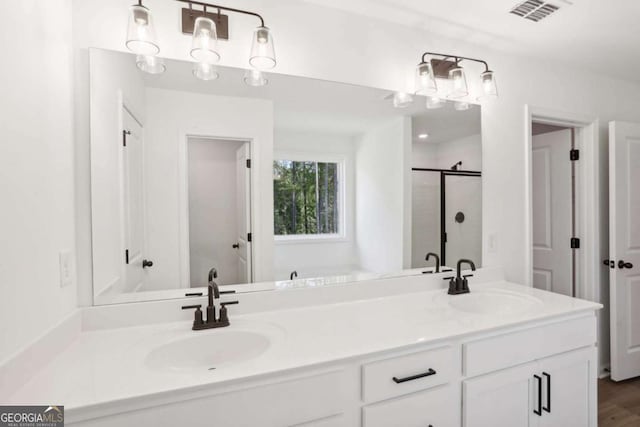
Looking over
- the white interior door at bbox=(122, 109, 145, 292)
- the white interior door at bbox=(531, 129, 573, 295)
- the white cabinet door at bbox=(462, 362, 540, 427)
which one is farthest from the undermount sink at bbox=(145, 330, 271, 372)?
the white interior door at bbox=(531, 129, 573, 295)

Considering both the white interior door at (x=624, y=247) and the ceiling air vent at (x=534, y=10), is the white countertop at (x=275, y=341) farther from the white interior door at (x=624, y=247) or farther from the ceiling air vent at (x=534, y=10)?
the ceiling air vent at (x=534, y=10)

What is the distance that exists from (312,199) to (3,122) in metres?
1.19

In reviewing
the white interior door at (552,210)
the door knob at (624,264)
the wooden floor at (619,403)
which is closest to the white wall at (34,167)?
the wooden floor at (619,403)

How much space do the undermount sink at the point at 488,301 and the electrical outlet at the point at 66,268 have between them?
1.66 m

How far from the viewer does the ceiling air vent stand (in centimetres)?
164

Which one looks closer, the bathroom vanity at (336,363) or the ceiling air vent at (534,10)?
the bathroom vanity at (336,363)

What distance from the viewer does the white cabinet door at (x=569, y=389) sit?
4.75ft

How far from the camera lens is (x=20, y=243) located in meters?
0.89

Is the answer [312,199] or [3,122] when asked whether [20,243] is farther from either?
[312,199]

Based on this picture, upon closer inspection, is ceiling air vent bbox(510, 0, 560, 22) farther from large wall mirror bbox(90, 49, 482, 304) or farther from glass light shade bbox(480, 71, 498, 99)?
large wall mirror bbox(90, 49, 482, 304)

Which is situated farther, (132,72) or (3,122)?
(132,72)

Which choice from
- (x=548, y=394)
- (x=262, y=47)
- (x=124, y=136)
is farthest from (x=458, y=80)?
(x=124, y=136)

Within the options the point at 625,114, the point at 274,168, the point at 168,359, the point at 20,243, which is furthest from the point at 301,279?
the point at 625,114

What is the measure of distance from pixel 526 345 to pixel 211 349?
134cm
